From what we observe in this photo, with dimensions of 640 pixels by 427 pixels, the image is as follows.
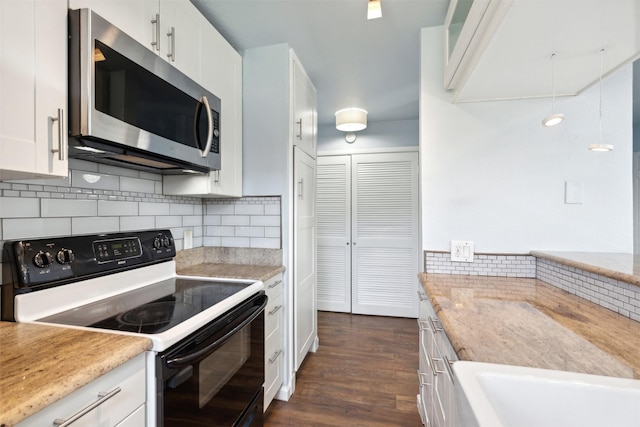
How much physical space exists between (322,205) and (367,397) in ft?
7.07

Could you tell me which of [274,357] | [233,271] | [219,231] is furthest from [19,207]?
[274,357]

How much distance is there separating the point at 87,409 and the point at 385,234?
3118mm

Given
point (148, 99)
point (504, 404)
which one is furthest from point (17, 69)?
point (504, 404)

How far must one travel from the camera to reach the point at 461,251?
1686 millimetres

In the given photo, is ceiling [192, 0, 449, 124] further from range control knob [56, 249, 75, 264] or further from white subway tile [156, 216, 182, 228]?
range control knob [56, 249, 75, 264]

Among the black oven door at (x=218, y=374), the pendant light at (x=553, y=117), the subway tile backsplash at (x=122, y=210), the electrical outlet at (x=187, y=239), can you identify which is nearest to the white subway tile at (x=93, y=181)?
the subway tile backsplash at (x=122, y=210)

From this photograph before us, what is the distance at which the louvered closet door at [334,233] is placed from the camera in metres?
3.59

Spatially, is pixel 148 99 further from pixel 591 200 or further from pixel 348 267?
pixel 348 267

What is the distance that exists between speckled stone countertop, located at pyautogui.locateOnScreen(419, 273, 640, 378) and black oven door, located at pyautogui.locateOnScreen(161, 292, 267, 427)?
2.70ft

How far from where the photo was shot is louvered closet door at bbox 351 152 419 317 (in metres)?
3.42

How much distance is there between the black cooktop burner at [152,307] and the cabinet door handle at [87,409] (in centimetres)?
20

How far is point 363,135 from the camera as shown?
12.0ft

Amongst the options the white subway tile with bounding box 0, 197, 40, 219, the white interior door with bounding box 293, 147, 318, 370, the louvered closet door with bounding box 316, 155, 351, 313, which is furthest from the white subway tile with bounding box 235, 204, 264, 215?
the louvered closet door with bounding box 316, 155, 351, 313

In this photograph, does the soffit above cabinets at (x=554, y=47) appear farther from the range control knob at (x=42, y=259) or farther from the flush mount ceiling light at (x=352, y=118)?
the range control knob at (x=42, y=259)
